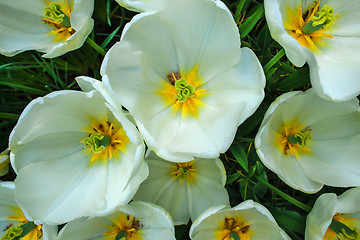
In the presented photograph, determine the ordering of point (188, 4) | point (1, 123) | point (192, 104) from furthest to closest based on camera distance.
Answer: point (1, 123)
point (192, 104)
point (188, 4)

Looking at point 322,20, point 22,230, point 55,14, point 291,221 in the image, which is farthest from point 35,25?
point 291,221

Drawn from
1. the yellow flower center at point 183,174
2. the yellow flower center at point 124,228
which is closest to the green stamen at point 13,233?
the yellow flower center at point 124,228

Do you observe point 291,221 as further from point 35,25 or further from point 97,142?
point 35,25

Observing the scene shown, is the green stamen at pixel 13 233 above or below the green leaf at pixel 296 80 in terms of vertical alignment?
below

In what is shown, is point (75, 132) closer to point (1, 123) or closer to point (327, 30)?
point (1, 123)

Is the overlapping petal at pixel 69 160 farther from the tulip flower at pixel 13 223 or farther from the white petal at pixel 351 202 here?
the white petal at pixel 351 202

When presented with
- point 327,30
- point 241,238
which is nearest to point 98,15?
point 327,30
